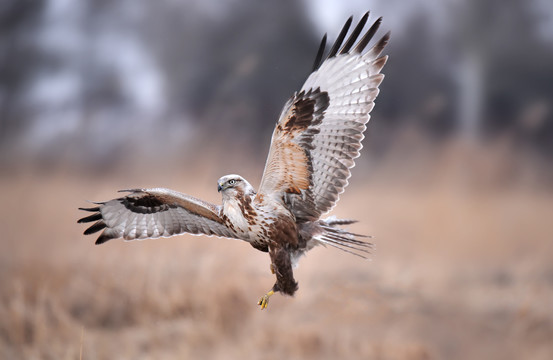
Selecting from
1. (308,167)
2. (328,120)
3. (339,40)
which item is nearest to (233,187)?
(308,167)

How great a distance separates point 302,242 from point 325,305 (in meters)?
0.86

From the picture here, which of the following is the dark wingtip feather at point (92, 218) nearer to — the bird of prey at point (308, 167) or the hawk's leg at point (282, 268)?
the bird of prey at point (308, 167)

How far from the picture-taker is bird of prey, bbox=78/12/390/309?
1923 millimetres

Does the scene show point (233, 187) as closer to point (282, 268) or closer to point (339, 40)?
point (282, 268)

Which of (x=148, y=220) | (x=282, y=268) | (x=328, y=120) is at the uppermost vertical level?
A: (x=328, y=120)

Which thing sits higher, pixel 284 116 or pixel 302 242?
pixel 284 116

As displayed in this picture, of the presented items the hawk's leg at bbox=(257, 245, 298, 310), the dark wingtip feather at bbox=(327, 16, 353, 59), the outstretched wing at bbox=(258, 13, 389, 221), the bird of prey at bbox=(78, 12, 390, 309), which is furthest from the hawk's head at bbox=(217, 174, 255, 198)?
the dark wingtip feather at bbox=(327, 16, 353, 59)

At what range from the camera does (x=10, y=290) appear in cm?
310

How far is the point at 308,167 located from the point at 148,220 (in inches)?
27.0

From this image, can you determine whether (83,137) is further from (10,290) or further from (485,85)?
(485,85)

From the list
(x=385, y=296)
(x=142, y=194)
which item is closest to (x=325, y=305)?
(x=385, y=296)

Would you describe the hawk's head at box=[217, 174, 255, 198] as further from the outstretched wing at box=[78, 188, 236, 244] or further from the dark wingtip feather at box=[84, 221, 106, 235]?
the dark wingtip feather at box=[84, 221, 106, 235]

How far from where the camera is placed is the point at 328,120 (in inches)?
78.0

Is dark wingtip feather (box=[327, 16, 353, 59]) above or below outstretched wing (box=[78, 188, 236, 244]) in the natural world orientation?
above
